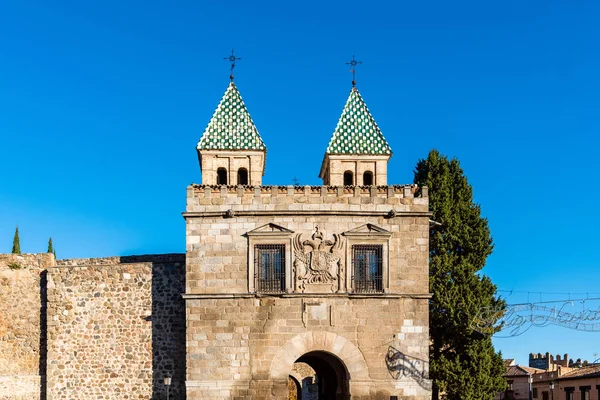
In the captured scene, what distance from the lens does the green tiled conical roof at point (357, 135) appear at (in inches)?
1011

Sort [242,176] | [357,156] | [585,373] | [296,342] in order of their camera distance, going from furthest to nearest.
Answer: [585,373] → [242,176] → [357,156] → [296,342]

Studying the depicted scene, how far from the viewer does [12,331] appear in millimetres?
27938

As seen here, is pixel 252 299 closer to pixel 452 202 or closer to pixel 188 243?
pixel 188 243

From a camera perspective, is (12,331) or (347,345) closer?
(347,345)

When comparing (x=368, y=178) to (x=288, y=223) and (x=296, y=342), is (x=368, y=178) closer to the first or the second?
(x=288, y=223)

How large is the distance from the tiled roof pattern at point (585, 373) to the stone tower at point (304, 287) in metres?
22.5

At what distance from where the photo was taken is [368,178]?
25.8 m

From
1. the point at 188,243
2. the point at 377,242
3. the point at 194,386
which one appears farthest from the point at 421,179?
the point at 194,386

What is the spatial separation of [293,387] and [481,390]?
11.1 meters

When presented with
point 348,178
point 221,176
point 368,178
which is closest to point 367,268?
point 368,178

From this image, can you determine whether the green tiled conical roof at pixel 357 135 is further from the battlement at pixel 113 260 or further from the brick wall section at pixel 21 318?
the brick wall section at pixel 21 318

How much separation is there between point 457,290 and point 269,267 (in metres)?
7.82

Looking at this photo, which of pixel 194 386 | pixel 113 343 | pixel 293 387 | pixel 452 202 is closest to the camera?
pixel 194 386

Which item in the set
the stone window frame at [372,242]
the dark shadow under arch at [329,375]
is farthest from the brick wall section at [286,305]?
the dark shadow under arch at [329,375]
